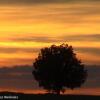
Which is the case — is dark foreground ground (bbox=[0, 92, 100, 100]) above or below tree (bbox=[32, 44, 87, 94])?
below

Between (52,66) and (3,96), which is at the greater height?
(52,66)

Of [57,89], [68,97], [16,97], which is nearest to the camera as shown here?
[16,97]

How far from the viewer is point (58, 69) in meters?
120

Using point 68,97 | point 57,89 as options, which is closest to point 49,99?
point 68,97

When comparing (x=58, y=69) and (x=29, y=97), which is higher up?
(x=58, y=69)

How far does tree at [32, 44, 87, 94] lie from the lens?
11912cm

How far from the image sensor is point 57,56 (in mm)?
120812

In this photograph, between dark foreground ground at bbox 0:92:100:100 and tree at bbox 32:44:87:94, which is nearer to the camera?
dark foreground ground at bbox 0:92:100:100

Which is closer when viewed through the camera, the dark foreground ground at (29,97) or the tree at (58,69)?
the dark foreground ground at (29,97)

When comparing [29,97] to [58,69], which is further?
[58,69]

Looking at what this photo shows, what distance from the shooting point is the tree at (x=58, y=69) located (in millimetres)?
119125

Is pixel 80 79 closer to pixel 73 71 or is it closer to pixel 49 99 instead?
pixel 73 71

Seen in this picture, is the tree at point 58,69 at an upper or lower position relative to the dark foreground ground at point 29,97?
upper

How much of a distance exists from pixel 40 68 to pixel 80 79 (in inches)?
349
